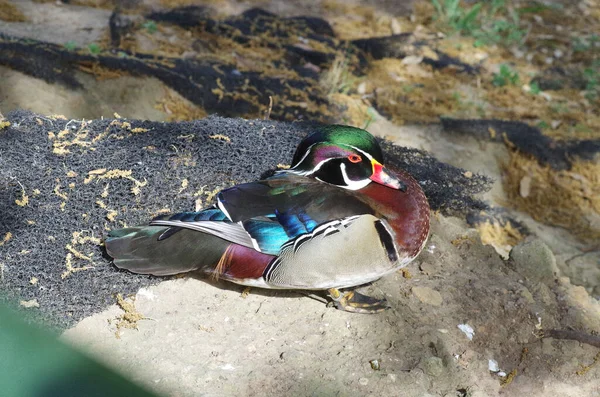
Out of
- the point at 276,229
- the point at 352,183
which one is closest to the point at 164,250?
the point at 276,229

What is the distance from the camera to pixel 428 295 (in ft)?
9.54

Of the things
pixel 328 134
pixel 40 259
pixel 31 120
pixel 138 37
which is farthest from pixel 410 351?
pixel 138 37

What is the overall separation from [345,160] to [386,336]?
0.77 m

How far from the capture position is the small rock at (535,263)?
3236 millimetres

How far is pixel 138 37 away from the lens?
596cm

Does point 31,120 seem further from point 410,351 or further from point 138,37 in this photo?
point 138,37

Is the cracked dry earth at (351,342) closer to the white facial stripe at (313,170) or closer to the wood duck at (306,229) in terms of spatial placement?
the wood duck at (306,229)

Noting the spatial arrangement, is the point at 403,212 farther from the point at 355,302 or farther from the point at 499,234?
the point at 499,234

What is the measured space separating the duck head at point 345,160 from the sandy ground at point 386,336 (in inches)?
22.3

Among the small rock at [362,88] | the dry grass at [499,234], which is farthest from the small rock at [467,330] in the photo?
the small rock at [362,88]

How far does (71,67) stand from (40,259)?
2.45 meters

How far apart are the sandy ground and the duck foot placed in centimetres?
4

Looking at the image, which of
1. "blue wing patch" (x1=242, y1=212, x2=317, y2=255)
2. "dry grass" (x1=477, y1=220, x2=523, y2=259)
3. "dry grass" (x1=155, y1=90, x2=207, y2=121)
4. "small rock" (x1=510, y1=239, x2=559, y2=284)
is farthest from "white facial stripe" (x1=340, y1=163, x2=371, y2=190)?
"dry grass" (x1=155, y1=90, x2=207, y2=121)

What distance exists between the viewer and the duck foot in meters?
2.71
